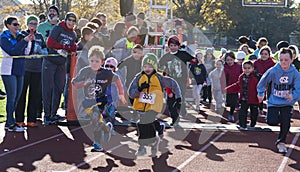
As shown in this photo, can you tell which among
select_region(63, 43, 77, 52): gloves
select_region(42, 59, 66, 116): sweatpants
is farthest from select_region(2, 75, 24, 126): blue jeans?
select_region(63, 43, 77, 52): gloves

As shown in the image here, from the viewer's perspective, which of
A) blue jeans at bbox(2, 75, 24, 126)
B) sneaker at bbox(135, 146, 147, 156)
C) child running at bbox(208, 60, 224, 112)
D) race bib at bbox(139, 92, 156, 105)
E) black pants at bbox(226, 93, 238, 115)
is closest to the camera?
sneaker at bbox(135, 146, 147, 156)

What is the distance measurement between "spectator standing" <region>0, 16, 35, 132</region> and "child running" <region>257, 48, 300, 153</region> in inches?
160

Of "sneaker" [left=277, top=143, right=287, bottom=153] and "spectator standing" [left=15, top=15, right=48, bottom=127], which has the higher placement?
"spectator standing" [left=15, top=15, right=48, bottom=127]

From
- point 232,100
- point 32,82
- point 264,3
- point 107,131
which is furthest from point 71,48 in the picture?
point 264,3

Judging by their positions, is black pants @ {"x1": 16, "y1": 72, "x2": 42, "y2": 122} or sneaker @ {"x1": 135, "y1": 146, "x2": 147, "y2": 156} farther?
black pants @ {"x1": 16, "y1": 72, "x2": 42, "y2": 122}

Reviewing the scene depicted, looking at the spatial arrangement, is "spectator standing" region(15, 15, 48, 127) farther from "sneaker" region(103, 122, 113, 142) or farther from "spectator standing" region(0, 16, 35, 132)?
"sneaker" region(103, 122, 113, 142)

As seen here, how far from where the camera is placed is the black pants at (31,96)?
369 inches

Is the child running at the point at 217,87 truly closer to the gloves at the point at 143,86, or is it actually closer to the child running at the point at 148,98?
the child running at the point at 148,98

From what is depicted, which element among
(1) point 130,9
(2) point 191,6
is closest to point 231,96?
(1) point 130,9

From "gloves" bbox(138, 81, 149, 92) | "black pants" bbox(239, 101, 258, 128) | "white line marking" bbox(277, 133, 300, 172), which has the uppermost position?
"gloves" bbox(138, 81, 149, 92)

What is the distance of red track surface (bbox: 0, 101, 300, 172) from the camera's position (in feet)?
22.1

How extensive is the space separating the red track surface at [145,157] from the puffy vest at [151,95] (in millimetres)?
694

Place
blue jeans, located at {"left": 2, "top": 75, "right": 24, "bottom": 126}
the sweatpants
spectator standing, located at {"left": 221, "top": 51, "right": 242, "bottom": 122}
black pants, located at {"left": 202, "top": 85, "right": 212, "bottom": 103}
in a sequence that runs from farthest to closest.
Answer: black pants, located at {"left": 202, "top": 85, "right": 212, "bottom": 103} → spectator standing, located at {"left": 221, "top": 51, "right": 242, "bottom": 122} → the sweatpants → blue jeans, located at {"left": 2, "top": 75, "right": 24, "bottom": 126}

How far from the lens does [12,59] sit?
8430mm
